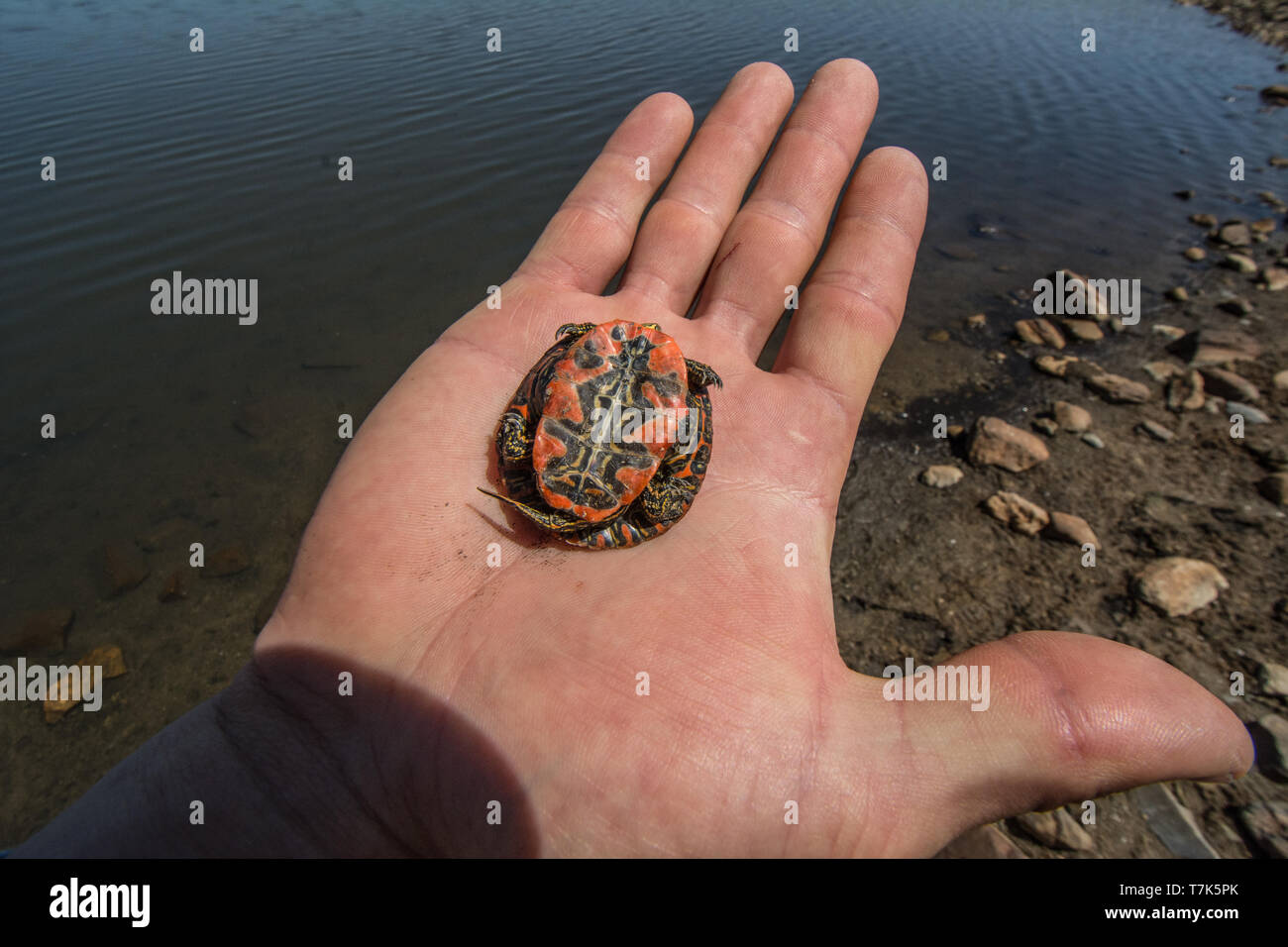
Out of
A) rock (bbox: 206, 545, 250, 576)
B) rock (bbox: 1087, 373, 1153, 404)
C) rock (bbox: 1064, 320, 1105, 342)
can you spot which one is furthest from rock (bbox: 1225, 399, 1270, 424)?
rock (bbox: 206, 545, 250, 576)

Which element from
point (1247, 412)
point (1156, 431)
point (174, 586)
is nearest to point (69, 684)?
point (174, 586)

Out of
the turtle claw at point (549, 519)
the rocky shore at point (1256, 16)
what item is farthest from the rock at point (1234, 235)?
the rocky shore at point (1256, 16)

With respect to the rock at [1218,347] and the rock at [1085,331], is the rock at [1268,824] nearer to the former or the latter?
the rock at [1218,347]

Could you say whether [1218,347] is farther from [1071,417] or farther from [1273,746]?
[1273,746]

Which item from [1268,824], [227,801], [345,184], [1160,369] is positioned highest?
[345,184]

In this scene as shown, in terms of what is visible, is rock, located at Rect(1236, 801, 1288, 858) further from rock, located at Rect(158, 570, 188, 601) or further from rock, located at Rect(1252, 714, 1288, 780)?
rock, located at Rect(158, 570, 188, 601)
